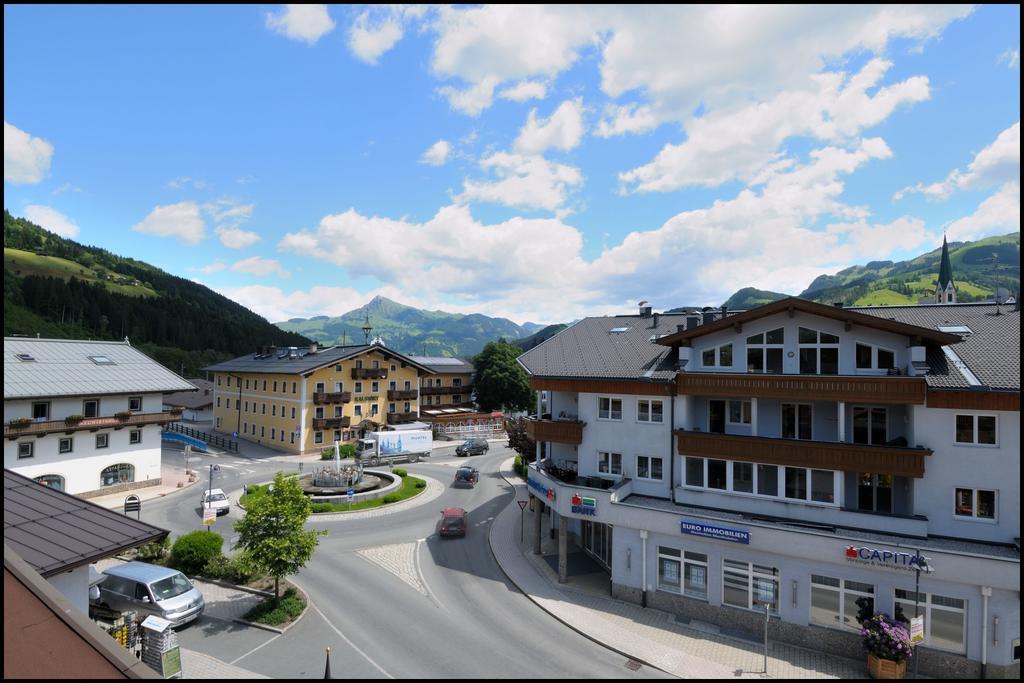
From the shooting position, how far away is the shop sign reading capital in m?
18.0

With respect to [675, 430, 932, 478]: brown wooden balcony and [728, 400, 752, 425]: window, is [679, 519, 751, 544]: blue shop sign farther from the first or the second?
[728, 400, 752, 425]: window

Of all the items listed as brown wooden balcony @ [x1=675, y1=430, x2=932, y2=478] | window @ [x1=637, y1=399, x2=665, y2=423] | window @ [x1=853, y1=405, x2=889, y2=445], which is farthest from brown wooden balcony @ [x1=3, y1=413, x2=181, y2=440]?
window @ [x1=853, y1=405, x2=889, y2=445]

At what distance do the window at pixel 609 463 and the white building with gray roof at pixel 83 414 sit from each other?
101 ft

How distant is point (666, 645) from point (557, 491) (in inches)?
296

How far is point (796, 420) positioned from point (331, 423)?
4652 cm

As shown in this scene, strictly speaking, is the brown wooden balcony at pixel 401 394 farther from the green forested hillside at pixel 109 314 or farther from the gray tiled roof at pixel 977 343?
the green forested hillside at pixel 109 314

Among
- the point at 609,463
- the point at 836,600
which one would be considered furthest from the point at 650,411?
the point at 836,600

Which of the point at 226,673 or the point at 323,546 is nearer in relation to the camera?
the point at 226,673

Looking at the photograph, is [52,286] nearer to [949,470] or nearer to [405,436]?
[405,436]

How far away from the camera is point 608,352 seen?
96.7 ft

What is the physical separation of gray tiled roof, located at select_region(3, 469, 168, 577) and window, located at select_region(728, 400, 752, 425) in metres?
21.5

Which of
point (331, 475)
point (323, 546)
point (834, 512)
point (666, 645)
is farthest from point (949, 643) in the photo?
point (331, 475)

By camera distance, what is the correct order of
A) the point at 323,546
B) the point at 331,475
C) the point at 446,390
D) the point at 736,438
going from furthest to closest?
1. the point at 446,390
2. the point at 331,475
3. the point at 323,546
4. the point at 736,438

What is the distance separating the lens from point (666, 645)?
19.9m
